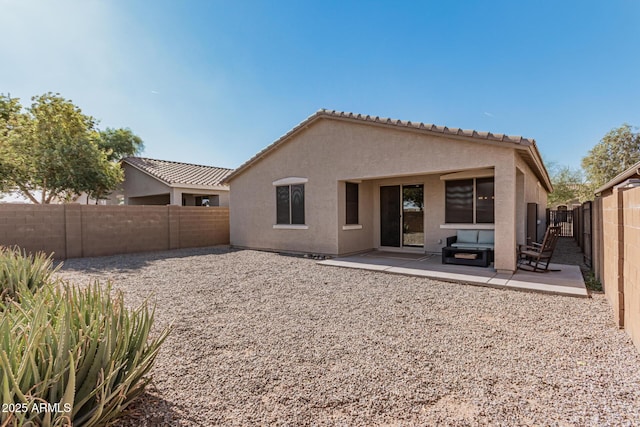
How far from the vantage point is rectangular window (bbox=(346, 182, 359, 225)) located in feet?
39.0

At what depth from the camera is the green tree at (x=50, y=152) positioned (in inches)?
602

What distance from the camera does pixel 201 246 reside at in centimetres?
1655

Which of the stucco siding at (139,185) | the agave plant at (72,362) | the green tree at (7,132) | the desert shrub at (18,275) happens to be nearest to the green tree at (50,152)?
the green tree at (7,132)

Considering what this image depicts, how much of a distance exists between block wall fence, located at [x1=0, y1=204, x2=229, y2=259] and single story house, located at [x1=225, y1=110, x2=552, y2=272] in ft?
10.3

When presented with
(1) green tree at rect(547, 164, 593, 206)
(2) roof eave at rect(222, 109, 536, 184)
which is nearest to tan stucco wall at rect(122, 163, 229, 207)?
(2) roof eave at rect(222, 109, 536, 184)

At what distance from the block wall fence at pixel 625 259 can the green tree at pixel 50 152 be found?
787 inches

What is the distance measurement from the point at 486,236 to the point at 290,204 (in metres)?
7.25

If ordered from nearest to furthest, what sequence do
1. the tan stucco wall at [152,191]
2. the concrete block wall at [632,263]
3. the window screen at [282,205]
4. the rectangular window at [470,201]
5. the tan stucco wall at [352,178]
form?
the concrete block wall at [632,263] < the tan stucco wall at [352,178] < the rectangular window at [470,201] < the window screen at [282,205] < the tan stucco wall at [152,191]

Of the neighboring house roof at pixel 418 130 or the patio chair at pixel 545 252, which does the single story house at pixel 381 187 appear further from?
the patio chair at pixel 545 252

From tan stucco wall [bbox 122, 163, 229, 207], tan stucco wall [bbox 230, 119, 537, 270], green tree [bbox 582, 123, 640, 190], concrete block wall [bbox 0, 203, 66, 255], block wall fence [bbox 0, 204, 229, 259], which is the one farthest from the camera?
green tree [bbox 582, 123, 640, 190]

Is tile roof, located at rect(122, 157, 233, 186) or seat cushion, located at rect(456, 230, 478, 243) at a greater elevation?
tile roof, located at rect(122, 157, 233, 186)

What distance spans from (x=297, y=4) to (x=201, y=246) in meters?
12.0

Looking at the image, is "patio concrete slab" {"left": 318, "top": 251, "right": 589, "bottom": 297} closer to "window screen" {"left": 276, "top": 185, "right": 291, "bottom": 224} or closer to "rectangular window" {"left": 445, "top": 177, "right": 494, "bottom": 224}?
"rectangular window" {"left": 445, "top": 177, "right": 494, "bottom": 224}

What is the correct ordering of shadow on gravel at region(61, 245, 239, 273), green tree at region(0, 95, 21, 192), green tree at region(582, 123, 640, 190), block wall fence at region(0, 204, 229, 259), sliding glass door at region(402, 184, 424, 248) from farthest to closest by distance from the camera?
green tree at region(582, 123, 640, 190) → green tree at region(0, 95, 21, 192) → sliding glass door at region(402, 184, 424, 248) → block wall fence at region(0, 204, 229, 259) → shadow on gravel at region(61, 245, 239, 273)
